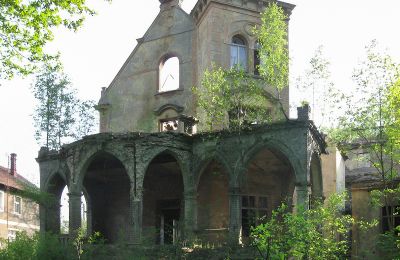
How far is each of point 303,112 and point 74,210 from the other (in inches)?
345

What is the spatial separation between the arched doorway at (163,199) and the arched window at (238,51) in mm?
5374

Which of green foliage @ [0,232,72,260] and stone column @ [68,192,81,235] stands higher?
stone column @ [68,192,81,235]

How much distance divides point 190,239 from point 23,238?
5633 millimetres

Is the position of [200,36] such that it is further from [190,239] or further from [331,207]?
[331,207]

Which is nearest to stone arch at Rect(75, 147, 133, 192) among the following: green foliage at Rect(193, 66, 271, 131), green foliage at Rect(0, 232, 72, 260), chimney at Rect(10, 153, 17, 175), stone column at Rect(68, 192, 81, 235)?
stone column at Rect(68, 192, 81, 235)

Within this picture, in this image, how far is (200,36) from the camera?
27188mm

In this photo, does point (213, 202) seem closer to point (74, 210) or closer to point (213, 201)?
point (213, 201)

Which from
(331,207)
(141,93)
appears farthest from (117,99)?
(331,207)

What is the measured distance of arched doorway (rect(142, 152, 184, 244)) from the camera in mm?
25266

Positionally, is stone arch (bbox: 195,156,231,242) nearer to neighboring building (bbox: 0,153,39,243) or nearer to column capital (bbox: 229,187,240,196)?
column capital (bbox: 229,187,240,196)

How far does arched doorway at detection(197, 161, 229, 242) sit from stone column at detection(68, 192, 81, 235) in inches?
171

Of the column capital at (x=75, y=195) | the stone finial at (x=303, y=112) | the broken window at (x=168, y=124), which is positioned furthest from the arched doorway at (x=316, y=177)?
the column capital at (x=75, y=195)

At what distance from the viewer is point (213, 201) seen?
23844mm

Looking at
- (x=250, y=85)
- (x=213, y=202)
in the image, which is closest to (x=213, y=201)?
(x=213, y=202)
